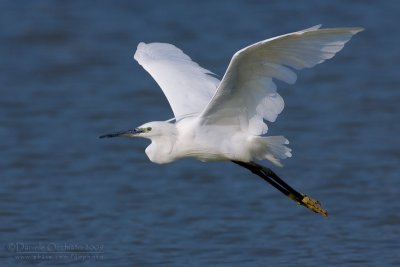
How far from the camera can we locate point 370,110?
47.2 feet

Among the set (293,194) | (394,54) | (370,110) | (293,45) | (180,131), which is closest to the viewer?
(293,45)

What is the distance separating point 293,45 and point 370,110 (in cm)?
681

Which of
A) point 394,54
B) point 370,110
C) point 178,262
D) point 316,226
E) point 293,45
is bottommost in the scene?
point 178,262

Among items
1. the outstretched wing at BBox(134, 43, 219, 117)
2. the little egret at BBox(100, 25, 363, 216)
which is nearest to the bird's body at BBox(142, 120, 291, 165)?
the little egret at BBox(100, 25, 363, 216)

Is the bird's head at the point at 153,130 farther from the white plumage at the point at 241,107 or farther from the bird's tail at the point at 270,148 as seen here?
the bird's tail at the point at 270,148

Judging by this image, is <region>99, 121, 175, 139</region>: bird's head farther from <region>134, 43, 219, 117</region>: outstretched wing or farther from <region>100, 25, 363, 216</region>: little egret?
<region>134, 43, 219, 117</region>: outstretched wing

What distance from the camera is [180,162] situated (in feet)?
42.2

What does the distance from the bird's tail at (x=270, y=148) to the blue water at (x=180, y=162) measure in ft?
4.03

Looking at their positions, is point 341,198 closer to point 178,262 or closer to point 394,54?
point 178,262

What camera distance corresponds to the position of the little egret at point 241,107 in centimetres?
776

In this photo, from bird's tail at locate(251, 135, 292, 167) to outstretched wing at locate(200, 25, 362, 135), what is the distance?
10 centimetres

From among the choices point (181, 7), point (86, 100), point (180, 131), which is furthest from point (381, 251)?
point (181, 7)

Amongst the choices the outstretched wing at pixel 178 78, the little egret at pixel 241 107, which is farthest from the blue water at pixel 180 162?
the outstretched wing at pixel 178 78

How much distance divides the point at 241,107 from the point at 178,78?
1.43 m
